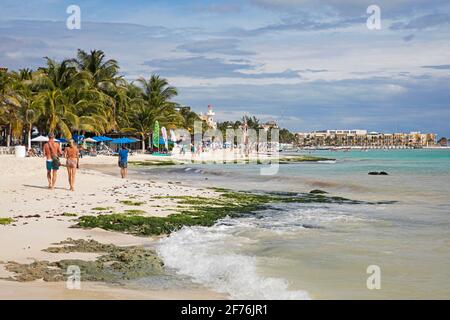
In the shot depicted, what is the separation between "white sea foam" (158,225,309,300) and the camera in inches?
268

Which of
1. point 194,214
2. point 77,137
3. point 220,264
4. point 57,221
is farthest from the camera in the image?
point 77,137

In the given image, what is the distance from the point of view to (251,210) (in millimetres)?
15945

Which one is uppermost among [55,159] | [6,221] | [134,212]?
[55,159]

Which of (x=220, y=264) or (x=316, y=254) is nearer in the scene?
(x=220, y=264)

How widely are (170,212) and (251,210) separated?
107 inches

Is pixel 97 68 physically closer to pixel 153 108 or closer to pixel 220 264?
pixel 153 108

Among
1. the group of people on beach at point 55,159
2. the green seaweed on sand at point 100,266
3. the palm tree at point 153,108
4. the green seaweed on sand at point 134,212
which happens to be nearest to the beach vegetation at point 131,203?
the green seaweed on sand at point 134,212

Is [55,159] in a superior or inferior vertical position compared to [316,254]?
superior

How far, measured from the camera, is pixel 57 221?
11.5 meters

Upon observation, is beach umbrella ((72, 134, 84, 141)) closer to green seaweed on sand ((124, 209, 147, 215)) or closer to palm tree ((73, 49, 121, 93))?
palm tree ((73, 49, 121, 93))

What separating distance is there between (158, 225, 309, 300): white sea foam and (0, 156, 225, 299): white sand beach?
0.49 meters

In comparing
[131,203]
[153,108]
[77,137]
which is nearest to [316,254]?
[131,203]

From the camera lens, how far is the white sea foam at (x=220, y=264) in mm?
6809

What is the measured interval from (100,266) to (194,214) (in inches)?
255
